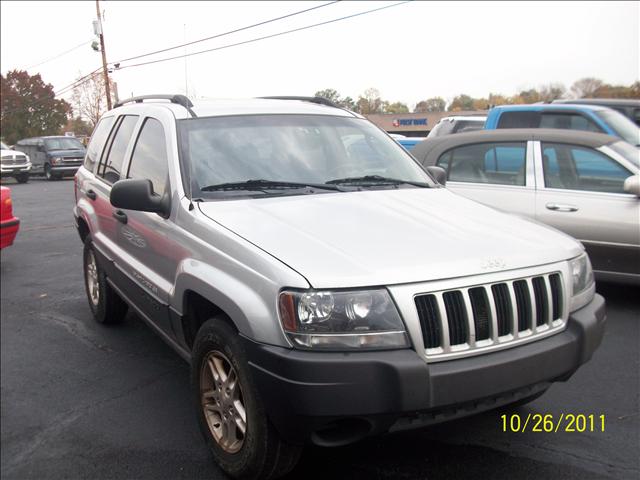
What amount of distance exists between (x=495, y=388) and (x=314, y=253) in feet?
3.09

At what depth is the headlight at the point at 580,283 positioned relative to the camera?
2.85m

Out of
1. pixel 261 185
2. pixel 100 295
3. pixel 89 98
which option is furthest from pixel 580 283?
pixel 89 98

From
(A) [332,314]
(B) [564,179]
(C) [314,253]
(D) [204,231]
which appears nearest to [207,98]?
(D) [204,231]

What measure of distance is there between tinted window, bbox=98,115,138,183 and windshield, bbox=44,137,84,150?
2312 cm

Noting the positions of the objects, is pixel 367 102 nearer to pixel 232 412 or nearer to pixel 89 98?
pixel 232 412

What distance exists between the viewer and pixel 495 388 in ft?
7.95

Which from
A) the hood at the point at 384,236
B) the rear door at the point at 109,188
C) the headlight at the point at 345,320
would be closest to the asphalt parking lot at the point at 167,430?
the rear door at the point at 109,188

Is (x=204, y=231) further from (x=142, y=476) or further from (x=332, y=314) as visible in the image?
(x=142, y=476)

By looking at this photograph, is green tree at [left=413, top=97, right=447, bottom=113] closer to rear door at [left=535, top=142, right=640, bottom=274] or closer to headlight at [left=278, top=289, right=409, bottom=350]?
rear door at [left=535, top=142, right=640, bottom=274]

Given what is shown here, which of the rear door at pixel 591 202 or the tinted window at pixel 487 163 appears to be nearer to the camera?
the rear door at pixel 591 202

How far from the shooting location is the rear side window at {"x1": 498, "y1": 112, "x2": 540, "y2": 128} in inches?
368

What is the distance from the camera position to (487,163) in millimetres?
6348

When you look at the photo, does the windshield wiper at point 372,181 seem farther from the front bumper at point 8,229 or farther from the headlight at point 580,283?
the front bumper at point 8,229

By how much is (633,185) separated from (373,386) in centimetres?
398
